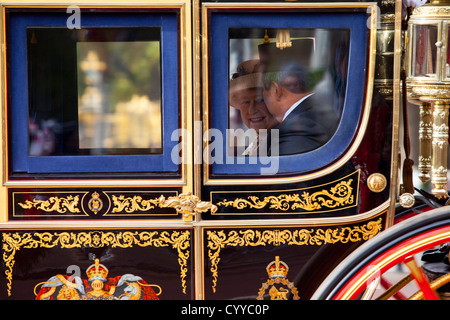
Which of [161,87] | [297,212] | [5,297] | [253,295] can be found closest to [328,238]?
[297,212]

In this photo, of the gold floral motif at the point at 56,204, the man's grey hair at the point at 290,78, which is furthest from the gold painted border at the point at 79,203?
the man's grey hair at the point at 290,78

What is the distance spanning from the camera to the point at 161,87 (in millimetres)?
1859

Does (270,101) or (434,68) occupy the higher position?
(434,68)

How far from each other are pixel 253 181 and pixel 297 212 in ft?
0.65

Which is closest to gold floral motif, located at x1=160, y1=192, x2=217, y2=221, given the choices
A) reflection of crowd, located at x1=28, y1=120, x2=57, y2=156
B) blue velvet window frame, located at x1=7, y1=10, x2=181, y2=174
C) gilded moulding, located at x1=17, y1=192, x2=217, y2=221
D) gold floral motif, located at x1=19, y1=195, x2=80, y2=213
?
gilded moulding, located at x1=17, y1=192, x2=217, y2=221

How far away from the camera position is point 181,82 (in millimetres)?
1842

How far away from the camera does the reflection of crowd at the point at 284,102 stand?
6.17ft

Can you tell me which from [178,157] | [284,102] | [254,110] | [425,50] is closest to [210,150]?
[178,157]

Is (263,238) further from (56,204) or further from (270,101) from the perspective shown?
(56,204)

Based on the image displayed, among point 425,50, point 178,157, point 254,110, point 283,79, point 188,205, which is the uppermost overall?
point 425,50

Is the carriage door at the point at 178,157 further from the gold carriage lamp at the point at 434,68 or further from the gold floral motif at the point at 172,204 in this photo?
the gold carriage lamp at the point at 434,68

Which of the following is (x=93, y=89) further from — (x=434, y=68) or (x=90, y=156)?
(x=434, y=68)

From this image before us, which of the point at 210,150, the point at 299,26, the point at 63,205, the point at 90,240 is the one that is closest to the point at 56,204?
the point at 63,205

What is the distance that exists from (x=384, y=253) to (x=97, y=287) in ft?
3.46
